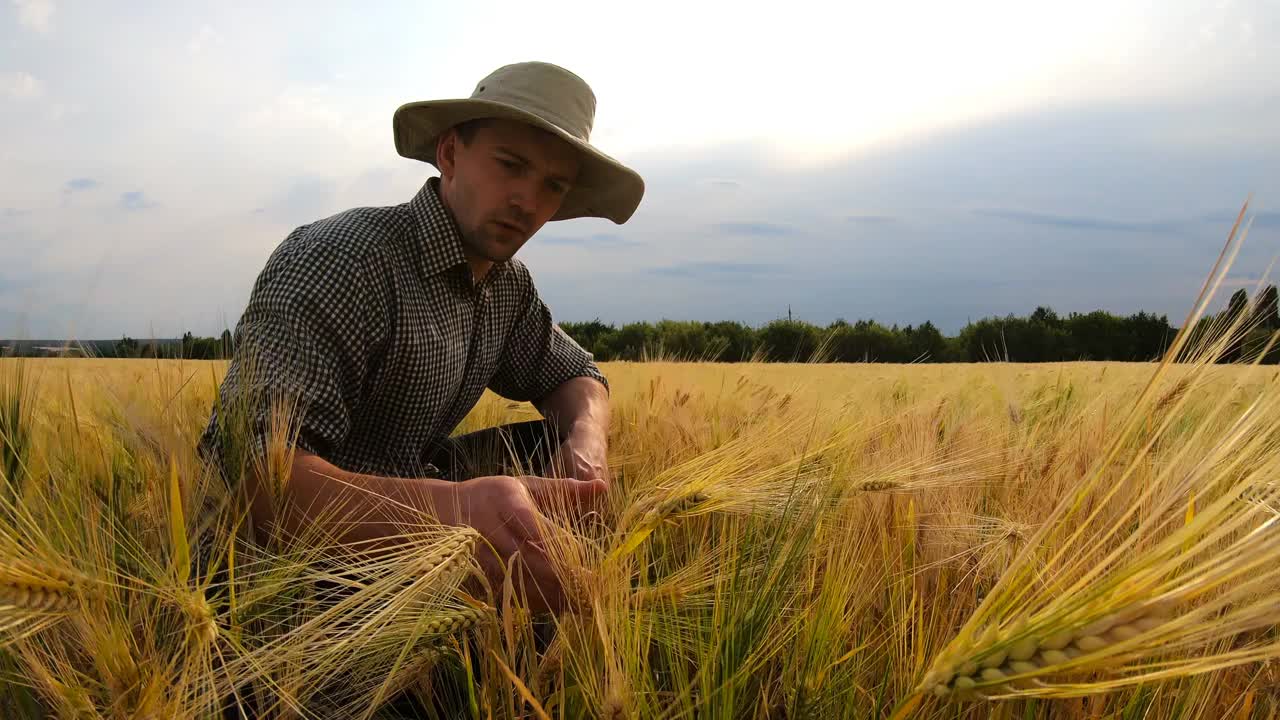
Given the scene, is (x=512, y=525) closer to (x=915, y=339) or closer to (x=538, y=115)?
(x=538, y=115)

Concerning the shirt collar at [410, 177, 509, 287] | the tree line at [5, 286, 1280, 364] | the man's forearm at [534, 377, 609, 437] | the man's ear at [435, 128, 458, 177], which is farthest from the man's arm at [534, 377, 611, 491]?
the tree line at [5, 286, 1280, 364]

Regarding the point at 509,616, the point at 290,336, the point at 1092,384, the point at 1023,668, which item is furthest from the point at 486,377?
the point at 1092,384

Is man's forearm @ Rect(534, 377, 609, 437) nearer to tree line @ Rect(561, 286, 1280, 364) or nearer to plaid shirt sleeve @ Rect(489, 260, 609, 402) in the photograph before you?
plaid shirt sleeve @ Rect(489, 260, 609, 402)

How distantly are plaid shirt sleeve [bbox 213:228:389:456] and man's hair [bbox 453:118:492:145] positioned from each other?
45 cm

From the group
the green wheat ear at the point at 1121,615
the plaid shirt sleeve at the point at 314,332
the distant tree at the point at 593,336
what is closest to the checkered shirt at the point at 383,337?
the plaid shirt sleeve at the point at 314,332

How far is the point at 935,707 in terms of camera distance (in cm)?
85

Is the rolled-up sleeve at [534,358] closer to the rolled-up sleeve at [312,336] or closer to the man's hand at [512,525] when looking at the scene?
the rolled-up sleeve at [312,336]

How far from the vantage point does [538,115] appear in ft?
5.81

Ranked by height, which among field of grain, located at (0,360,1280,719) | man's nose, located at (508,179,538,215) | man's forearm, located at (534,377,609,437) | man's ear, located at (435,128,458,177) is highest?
man's ear, located at (435,128,458,177)

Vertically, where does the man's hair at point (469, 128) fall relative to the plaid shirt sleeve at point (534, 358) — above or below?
above

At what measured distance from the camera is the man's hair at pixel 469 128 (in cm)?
189

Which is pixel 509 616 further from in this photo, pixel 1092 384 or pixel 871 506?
pixel 1092 384

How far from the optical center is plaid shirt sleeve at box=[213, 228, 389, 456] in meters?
1.41

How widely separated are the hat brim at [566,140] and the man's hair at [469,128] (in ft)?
0.05
